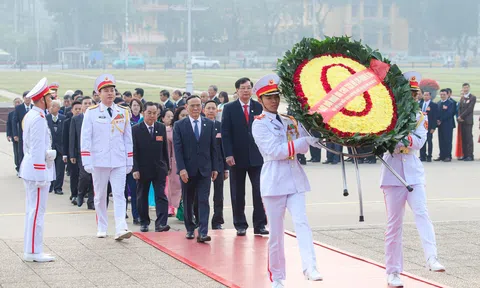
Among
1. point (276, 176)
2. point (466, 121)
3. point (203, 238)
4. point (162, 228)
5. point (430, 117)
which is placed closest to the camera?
point (276, 176)

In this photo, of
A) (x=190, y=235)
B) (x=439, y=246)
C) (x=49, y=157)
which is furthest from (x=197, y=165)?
(x=439, y=246)

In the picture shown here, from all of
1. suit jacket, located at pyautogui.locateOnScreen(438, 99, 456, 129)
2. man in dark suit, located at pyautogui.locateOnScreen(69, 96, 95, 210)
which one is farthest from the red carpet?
suit jacket, located at pyautogui.locateOnScreen(438, 99, 456, 129)

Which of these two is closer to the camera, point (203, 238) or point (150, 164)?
point (203, 238)

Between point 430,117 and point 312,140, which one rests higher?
point 312,140

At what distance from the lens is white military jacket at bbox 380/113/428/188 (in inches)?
340

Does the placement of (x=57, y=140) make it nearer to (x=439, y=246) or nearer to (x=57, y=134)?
(x=57, y=134)

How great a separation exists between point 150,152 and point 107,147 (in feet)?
3.79

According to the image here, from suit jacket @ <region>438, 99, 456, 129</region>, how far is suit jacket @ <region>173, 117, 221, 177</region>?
40.4 ft

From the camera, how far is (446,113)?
23109mm

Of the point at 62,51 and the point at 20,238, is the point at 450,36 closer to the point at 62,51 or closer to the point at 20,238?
the point at 62,51

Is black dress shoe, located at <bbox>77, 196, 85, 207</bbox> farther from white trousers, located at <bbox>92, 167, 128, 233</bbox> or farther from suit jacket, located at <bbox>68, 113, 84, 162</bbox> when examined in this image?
white trousers, located at <bbox>92, 167, 128, 233</bbox>

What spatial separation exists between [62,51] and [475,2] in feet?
159

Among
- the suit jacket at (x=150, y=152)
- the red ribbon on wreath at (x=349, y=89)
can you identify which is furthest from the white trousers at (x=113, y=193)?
the red ribbon on wreath at (x=349, y=89)

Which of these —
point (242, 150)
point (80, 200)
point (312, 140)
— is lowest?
point (80, 200)
